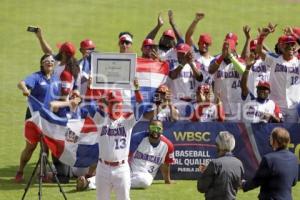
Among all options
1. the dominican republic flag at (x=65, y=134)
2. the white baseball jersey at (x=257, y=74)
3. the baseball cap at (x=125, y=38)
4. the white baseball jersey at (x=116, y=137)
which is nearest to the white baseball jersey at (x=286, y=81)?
the white baseball jersey at (x=257, y=74)

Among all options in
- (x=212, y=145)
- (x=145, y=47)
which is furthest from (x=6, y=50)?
(x=212, y=145)

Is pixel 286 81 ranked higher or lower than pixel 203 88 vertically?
higher

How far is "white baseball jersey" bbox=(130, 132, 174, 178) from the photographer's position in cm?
1302

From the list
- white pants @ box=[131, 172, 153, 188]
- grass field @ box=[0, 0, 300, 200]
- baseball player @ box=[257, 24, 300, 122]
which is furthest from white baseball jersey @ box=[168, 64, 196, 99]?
grass field @ box=[0, 0, 300, 200]

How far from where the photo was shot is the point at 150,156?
42.8 feet

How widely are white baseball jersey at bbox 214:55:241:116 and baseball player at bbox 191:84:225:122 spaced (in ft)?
1.48

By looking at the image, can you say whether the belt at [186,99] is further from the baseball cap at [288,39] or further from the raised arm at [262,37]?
the baseball cap at [288,39]

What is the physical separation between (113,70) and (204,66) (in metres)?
3.48

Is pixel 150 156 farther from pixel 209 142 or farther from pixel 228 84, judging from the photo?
pixel 228 84

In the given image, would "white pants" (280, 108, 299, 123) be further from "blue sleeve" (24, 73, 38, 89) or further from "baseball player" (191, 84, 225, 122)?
"blue sleeve" (24, 73, 38, 89)

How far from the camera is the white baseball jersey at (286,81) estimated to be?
13891mm

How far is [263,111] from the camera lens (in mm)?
13516

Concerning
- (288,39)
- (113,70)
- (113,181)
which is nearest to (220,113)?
(288,39)

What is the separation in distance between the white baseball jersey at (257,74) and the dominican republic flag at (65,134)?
303cm
